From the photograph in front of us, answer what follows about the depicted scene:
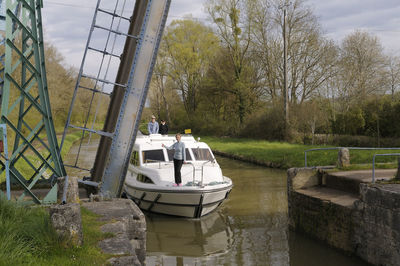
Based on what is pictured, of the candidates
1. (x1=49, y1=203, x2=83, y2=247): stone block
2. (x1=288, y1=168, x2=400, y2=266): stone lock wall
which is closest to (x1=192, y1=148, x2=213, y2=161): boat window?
(x1=288, y1=168, x2=400, y2=266): stone lock wall

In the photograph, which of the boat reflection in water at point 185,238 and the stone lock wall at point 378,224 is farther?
the boat reflection in water at point 185,238

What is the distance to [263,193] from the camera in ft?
54.2

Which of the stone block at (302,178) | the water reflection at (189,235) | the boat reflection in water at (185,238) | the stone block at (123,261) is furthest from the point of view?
the stone block at (302,178)

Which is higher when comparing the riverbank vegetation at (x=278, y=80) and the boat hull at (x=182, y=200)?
the riverbank vegetation at (x=278, y=80)

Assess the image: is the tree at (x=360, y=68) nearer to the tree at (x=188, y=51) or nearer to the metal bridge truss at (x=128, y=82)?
the tree at (x=188, y=51)

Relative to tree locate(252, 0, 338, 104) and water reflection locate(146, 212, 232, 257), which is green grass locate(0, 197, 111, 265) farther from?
tree locate(252, 0, 338, 104)

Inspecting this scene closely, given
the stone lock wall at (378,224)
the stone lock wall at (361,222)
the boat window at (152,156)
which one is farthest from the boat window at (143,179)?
the stone lock wall at (378,224)

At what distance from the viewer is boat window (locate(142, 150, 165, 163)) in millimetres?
13781

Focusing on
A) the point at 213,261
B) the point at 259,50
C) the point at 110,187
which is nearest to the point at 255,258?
the point at 213,261

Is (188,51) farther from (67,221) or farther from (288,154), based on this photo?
(67,221)

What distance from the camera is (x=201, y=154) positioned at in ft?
47.0

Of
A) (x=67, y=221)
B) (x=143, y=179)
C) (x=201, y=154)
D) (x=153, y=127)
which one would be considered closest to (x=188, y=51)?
(x=153, y=127)

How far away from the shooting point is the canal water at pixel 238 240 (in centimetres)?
936

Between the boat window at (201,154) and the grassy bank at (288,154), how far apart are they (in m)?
4.70
